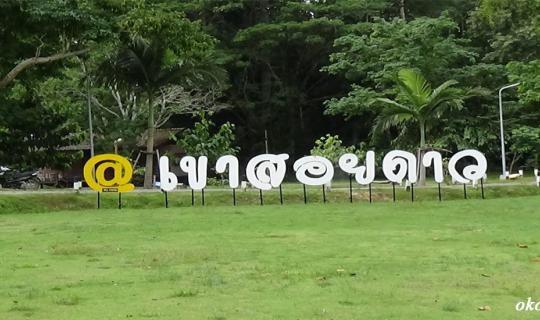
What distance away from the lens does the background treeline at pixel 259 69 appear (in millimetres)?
21234

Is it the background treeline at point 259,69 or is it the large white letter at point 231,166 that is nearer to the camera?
the large white letter at point 231,166

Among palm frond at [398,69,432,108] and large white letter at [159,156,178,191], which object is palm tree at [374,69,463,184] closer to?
palm frond at [398,69,432,108]

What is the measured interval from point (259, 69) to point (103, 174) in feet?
84.2

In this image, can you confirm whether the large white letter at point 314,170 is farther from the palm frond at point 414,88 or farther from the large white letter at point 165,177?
the palm frond at point 414,88

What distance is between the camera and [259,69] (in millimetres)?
44812

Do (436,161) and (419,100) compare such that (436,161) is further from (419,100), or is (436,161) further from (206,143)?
(206,143)

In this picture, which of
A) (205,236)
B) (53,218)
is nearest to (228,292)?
(205,236)

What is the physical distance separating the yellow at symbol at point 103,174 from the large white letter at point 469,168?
30.1 feet

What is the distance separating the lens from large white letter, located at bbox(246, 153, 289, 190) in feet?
67.1

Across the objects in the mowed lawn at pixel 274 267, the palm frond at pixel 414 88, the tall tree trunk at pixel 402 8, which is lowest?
the mowed lawn at pixel 274 267

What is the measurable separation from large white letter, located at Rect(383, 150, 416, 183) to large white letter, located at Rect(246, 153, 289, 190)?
9.77ft

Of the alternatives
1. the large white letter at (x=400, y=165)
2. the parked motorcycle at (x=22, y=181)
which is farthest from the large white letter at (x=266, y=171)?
the parked motorcycle at (x=22, y=181)

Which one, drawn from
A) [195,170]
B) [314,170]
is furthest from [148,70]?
[314,170]

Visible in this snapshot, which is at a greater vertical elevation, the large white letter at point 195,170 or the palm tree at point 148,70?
the palm tree at point 148,70
